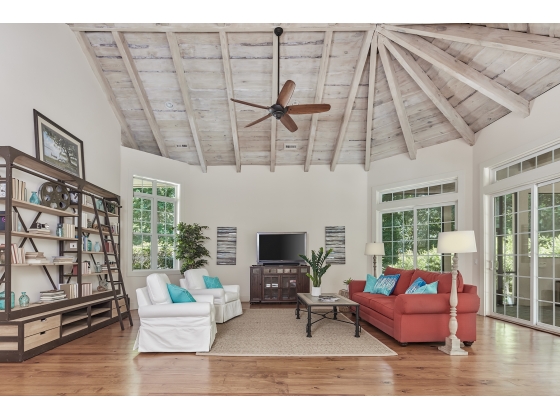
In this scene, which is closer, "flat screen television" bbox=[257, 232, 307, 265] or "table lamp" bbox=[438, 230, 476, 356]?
"table lamp" bbox=[438, 230, 476, 356]

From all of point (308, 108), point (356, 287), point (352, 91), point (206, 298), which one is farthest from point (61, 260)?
point (352, 91)

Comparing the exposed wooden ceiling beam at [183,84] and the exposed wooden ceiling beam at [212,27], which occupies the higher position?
the exposed wooden ceiling beam at [212,27]

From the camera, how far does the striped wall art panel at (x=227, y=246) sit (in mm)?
9008

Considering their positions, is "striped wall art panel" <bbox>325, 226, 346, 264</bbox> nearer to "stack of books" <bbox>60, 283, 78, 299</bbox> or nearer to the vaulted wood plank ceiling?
the vaulted wood plank ceiling

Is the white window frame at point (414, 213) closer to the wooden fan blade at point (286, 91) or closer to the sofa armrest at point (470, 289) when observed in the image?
the sofa armrest at point (470, 289)

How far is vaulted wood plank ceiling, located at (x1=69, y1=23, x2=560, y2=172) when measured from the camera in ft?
18.2

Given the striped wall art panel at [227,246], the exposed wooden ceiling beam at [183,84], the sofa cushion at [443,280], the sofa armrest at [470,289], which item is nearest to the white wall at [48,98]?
the exposed wooden ceiling beam at [183,84]

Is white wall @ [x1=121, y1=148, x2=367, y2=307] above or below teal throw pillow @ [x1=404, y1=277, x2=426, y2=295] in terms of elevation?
above

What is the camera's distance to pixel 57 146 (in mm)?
5297

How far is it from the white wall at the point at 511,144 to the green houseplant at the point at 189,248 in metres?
5.37

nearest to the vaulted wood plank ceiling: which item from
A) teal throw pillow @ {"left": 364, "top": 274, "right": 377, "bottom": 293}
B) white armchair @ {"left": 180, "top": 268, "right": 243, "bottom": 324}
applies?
teal throw pillow @ {"left": 364, "top": 274, "right": 377, "bottom": 293}

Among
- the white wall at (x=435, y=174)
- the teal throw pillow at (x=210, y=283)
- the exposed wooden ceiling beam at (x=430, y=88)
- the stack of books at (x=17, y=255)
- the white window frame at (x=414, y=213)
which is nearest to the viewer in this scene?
the stack of books at (x=17, y=255)

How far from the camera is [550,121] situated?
5.30 m

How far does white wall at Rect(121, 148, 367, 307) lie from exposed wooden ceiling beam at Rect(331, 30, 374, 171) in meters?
0.68
